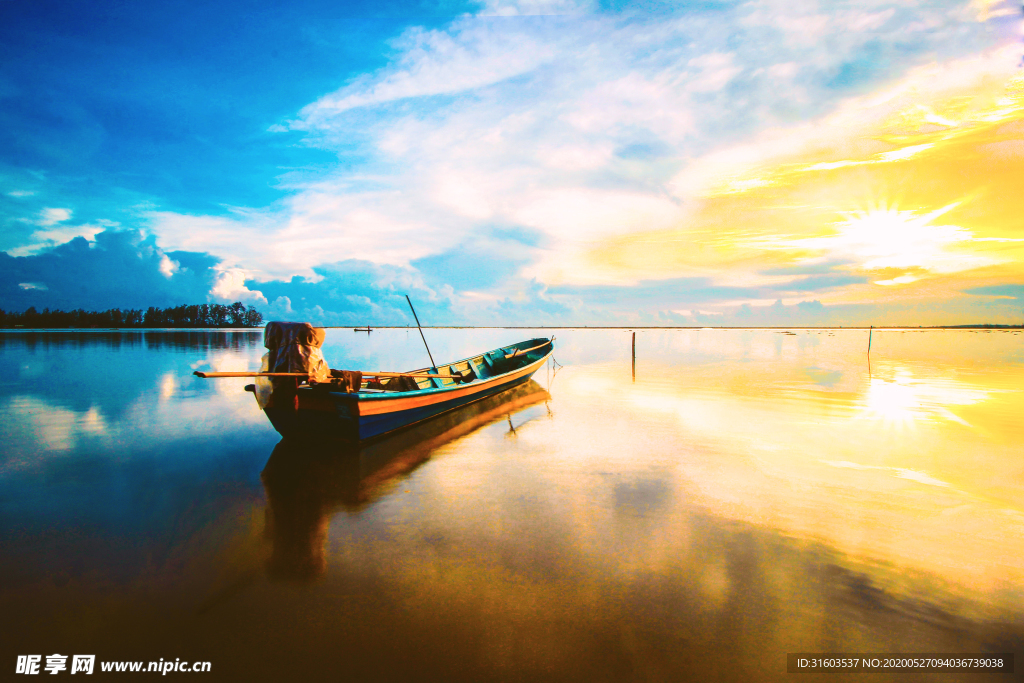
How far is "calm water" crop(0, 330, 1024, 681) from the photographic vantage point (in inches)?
173

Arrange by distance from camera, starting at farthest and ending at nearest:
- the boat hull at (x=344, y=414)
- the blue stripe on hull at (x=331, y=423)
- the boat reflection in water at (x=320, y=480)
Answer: the blue stripe on hull at (x=331, y=423), the boat hull at (x=344, y=414), the boat reflection in water at (x=320, y=480)

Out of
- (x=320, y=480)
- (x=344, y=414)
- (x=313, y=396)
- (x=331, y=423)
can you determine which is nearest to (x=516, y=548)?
(x=320, y=480)

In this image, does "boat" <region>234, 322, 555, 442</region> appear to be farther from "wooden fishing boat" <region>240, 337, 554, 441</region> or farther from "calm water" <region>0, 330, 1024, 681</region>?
"calm water" <region>0, 330, 1024, 681</region>

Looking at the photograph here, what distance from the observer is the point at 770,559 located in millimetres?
5969

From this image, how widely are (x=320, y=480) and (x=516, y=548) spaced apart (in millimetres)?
5289

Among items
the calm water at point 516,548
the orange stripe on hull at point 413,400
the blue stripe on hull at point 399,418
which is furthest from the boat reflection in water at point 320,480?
the orange stripe on hull at point 413,400

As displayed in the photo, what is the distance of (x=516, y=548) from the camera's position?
6.28 metres

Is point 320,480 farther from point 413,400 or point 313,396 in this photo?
point 413,400

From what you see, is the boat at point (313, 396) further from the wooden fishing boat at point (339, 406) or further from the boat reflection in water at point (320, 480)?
the boat reflection in water at point (320, 480)

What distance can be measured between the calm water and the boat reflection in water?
7 cm

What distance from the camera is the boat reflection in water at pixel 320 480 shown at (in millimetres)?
6227

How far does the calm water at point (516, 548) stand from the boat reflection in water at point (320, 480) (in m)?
0.07

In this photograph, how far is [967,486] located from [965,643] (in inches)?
249

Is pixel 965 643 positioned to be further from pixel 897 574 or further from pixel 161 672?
pixel 161 672
